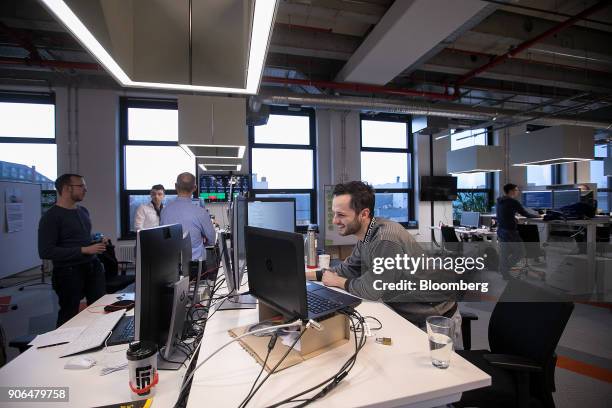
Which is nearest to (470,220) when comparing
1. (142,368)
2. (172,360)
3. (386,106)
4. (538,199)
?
(538,199)

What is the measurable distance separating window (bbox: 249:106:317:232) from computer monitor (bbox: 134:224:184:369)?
4.45 m

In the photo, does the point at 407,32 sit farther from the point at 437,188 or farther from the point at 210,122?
the point at 437,188

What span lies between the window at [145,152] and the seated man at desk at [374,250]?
4.21m

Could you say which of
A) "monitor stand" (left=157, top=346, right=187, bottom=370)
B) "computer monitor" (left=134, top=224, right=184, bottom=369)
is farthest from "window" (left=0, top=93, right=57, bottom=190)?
"monitor stand" (left=157, top=346, right=187, bottom=370)

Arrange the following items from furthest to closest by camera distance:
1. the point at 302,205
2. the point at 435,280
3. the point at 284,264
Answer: the point at 302,205, the point at 435,280, the point at 284,264

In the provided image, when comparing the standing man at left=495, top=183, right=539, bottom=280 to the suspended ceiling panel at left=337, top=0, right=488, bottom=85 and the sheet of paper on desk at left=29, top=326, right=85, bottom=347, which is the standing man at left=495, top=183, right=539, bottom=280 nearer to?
the suspended ceiling panel at left=337, top=0, right=488, bottom=85

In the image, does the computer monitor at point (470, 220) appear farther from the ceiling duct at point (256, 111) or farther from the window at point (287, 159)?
the ceiling duct at point (256, 111)

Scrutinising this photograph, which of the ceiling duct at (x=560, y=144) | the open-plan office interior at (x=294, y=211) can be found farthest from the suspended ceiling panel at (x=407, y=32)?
the ceiling duct at (x=560, y=144)

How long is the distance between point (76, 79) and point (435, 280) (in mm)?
5838

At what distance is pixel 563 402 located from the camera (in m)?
1.75

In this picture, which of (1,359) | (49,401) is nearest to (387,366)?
(49,401)

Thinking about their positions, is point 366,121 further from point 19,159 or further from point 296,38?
point 19,159

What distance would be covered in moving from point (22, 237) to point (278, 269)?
4.95m

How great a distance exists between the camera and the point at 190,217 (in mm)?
2600
